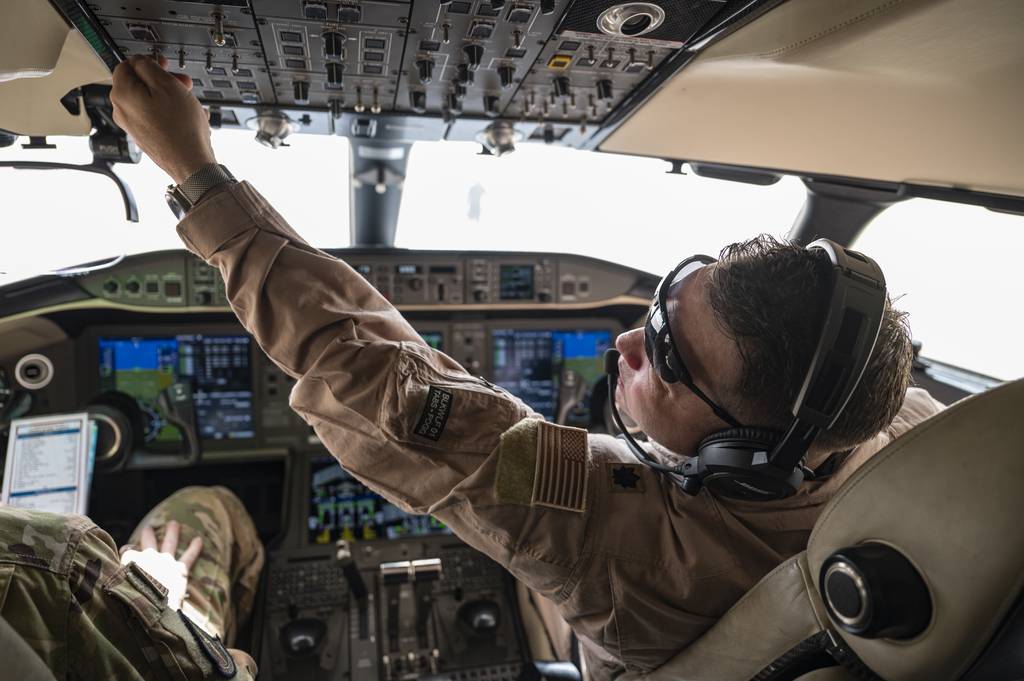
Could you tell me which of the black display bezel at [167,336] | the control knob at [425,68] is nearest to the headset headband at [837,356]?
the control knob at [425,68]

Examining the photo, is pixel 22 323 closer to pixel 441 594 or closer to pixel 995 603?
pixel 441 594

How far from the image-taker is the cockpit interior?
72 cm

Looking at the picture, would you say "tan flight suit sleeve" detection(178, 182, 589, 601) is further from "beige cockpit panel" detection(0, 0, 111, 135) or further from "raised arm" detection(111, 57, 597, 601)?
"beige cockpit panel" detection(0, 0, 111, 135)

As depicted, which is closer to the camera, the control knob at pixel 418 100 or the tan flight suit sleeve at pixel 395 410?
the tan flight suit sleeve at pixel 395 410

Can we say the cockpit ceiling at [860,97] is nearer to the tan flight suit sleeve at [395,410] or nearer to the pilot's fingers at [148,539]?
the tan flight suit sleeve at [395,410]

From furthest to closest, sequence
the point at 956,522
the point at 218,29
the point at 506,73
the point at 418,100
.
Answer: the point at 418,100
the point at 506,73
the point at 218,29
the point at 956,522

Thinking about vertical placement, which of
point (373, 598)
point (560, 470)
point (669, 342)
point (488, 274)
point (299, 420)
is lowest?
point (373, 598)

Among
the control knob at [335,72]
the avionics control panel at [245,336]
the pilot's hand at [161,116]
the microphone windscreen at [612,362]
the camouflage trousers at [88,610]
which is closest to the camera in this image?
the camouflage trousers at [88,610]

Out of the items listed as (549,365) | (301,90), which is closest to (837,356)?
(301,90)

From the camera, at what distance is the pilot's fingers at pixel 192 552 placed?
172 cm

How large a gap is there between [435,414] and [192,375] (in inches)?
71.5

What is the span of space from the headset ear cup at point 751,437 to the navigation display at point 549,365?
1818 millimetres

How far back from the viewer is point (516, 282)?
258cm

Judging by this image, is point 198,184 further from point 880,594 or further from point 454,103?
point 880,594
